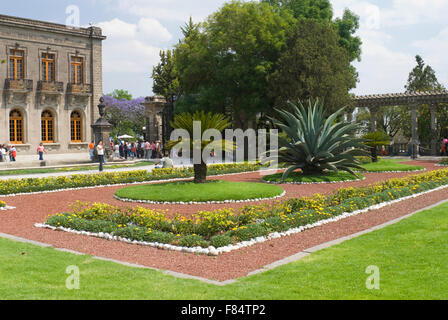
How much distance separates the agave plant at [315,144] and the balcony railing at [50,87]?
2420cm

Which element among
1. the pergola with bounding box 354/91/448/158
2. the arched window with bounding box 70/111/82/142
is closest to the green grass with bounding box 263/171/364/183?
the pergola with bounding box 354/91/448/158

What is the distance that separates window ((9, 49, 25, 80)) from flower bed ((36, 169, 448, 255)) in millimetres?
27592

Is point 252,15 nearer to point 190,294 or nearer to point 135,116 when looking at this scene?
point 190,294

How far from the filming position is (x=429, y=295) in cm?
472

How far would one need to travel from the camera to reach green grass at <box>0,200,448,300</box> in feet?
15.7

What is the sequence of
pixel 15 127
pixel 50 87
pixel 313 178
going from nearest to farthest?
pixel 313 178
pixel 15 127
pixel 50 87

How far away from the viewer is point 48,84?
116 ft

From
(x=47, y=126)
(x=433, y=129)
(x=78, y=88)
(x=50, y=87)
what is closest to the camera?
(x=433, y=129)

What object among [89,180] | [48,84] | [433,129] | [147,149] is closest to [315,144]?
[89,180]

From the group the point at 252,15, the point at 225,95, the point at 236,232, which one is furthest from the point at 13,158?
the point at 236,232

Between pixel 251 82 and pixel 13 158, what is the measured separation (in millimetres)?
16282

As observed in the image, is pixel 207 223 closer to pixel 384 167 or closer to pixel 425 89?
pixel 384 167

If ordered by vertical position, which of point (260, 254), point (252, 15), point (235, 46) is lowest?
point (260, 254)

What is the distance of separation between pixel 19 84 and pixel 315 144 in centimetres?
2554
